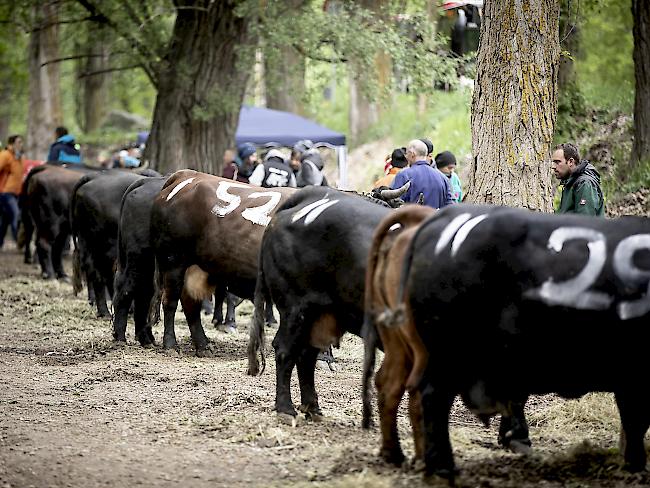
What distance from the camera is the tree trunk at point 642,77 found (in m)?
16.3

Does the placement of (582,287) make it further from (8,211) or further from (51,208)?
(8,211)

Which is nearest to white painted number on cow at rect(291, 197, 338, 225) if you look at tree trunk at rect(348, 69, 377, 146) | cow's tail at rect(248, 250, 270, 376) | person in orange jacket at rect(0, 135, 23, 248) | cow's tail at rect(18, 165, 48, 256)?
cow's tail at rect(248, 250, 270, 376)

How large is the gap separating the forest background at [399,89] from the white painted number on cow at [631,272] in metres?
4.70

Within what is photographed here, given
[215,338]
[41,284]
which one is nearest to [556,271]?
[215,338]

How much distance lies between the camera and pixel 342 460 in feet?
22.6

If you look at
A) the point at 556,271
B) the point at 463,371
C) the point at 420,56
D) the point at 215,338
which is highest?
the point at 420,56

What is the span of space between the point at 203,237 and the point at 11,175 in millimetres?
12175

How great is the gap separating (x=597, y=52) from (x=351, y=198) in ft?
83.6

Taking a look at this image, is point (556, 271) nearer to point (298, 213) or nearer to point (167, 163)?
point (298, 213)

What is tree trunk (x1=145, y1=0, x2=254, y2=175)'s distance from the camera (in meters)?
19.2

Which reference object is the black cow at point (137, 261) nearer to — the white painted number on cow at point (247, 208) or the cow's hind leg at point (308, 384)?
the white painted number on cow at point (247, 208)

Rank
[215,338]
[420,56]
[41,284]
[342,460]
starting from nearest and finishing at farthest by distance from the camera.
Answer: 1. [342,460]
2. [215,338]
3. [41,284]
4. [420,56]

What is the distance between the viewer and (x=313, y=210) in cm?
790

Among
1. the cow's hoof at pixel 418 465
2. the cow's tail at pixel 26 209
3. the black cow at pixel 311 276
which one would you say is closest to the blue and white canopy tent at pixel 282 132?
the cow's tail at pixel 26 209
